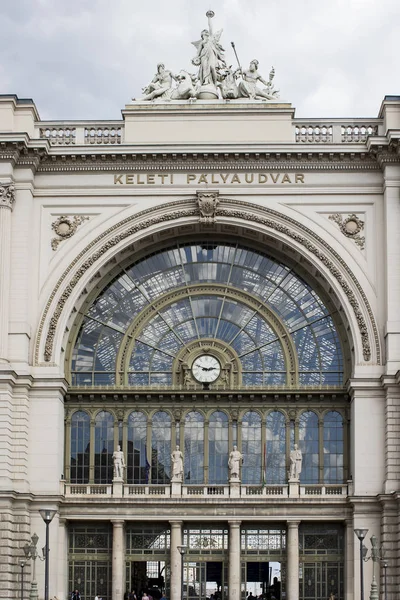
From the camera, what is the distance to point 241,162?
61.2 metres

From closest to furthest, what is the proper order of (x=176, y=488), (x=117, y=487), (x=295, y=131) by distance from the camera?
1. (x=176, y=488)
2. (x=117, y=487)
3. (x=295, y=131)

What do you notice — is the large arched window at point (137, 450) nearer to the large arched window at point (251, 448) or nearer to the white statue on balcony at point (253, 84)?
the large arched window at point (251, 448)

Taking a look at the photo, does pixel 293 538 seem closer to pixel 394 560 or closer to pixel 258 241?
pixel 394 560

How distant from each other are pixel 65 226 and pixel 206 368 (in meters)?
9.35

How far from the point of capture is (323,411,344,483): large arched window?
200 feet

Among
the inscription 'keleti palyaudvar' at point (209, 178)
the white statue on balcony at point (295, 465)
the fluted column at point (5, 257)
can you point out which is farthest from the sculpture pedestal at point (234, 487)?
the inscription 'keleti palyaudvar' at point (209, 178)

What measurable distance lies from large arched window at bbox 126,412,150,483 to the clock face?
320 centimetres

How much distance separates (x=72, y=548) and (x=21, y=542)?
361cm

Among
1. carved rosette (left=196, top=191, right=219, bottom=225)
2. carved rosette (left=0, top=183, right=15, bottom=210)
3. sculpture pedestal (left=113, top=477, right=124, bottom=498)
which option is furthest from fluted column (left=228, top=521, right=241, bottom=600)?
carved rosette (left=0, top=183, right=15, bottom=210)

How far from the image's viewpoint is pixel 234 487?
59.7 meters

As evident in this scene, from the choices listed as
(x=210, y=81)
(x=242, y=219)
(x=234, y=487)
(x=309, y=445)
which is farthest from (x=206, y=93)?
(x=234, y=487)

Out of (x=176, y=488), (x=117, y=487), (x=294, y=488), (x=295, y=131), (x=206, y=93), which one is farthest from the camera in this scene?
(x=206, y=93)

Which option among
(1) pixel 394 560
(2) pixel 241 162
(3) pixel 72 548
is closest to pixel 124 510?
(3) pixel 72 548

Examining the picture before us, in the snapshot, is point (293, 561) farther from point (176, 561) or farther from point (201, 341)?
point (201, 341)
